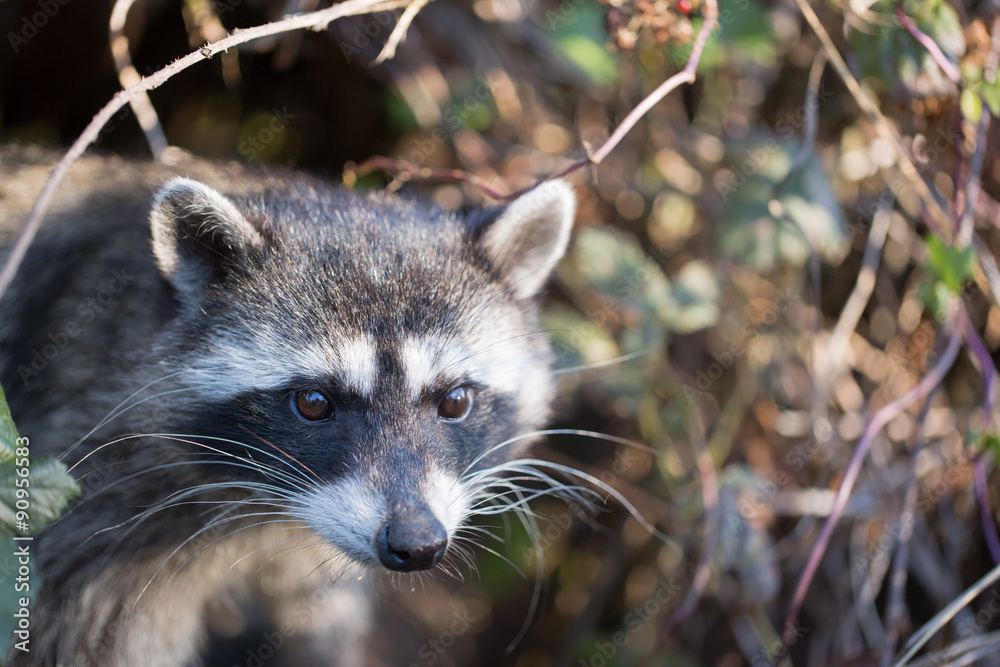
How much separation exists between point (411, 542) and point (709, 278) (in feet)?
5.37

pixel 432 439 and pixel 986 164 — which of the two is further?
pixel 986 164

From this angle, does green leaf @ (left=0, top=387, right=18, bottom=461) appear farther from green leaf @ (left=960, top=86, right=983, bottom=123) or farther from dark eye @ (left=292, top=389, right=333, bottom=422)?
green leaf @ (left=960, top=86, right=983, bottom=123)

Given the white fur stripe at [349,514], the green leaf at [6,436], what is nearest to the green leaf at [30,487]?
the green leaf at [6,436]

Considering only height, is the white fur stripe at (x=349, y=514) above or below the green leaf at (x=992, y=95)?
below

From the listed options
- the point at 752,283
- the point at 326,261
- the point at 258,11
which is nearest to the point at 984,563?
the point at 752,283

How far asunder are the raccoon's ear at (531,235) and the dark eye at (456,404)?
1.29 feet

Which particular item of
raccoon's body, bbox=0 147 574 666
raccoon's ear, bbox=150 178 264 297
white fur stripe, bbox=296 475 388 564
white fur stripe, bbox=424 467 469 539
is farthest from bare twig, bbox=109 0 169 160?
white fur stripe, bbox=424 467 469 539

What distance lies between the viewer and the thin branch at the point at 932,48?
7.34 feet

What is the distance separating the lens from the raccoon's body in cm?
188

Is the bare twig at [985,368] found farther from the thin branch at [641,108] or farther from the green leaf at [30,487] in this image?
the green leaf at [30,487]

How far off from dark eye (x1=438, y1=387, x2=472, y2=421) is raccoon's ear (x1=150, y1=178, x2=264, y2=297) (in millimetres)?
614

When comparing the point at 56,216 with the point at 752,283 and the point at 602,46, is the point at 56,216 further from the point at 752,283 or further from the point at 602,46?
the point at 752,283

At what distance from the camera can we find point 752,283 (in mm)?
3152

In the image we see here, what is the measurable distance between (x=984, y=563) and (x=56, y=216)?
138 inches
